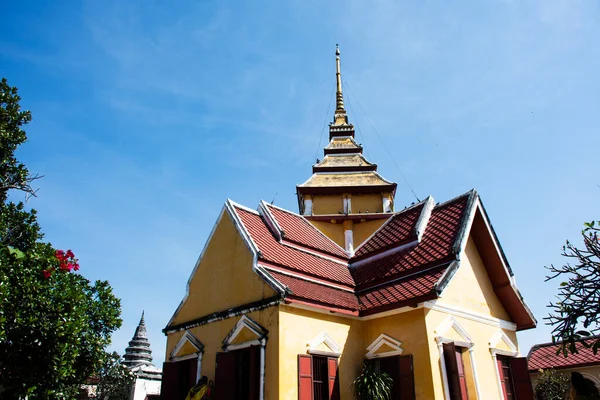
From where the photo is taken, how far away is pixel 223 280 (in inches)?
529

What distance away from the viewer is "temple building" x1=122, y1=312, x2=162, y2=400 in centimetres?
3017

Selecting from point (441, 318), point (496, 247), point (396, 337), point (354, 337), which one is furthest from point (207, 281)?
point (496, 247)

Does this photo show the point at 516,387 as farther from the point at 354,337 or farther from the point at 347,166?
the point at 347,166

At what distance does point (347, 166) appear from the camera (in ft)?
62.4

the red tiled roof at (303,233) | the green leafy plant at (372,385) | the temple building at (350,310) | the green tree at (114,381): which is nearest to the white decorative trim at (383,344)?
the temple building at (350,310)

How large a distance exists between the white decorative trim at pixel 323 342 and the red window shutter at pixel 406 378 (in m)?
1.51

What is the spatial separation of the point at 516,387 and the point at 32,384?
1234cm

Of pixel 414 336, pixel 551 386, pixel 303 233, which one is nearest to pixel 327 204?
pixel 303 233

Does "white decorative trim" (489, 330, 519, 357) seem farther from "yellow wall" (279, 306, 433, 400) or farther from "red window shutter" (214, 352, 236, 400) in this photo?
"red window shutter" (214, 352, 236, 400)

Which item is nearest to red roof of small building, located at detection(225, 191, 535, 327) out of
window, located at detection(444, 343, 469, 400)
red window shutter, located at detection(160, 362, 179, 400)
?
window, located at detection(444, 343, 469, 400)

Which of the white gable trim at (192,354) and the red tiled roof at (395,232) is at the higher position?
the red tiled roof at (395,232)

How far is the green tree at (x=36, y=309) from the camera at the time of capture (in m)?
10.6

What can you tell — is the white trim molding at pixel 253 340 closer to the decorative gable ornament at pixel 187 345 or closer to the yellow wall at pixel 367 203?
the decorative gable ornament at pixel 187 345

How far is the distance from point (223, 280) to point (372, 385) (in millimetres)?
5101
